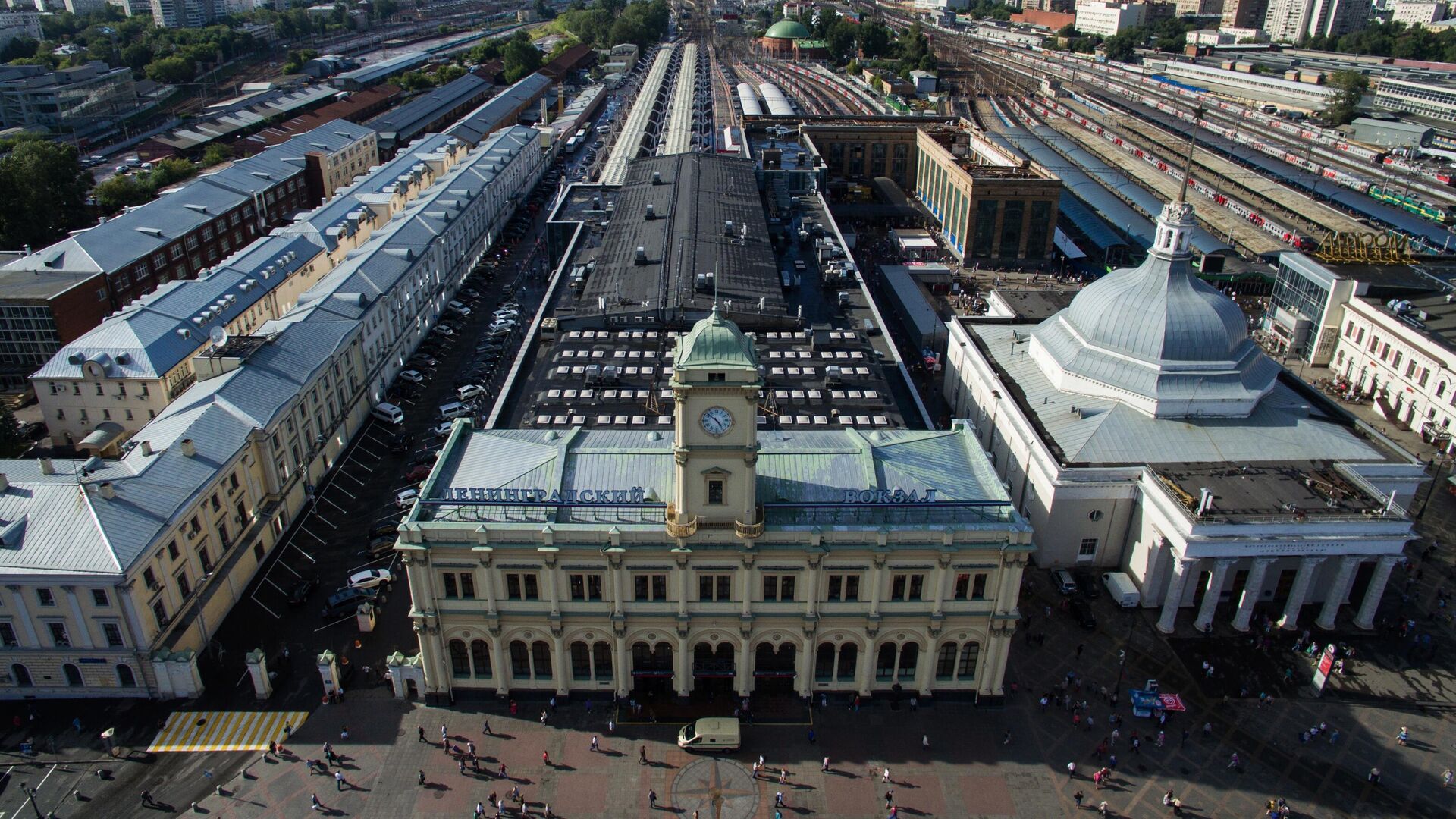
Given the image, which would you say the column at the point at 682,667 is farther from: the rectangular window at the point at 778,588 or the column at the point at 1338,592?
the column at the point at 1338,592

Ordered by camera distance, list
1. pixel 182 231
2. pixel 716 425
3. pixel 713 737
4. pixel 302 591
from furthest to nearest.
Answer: pixel 182 231 < pixel 302 591 < pixel 713 737 < pixel 716 425

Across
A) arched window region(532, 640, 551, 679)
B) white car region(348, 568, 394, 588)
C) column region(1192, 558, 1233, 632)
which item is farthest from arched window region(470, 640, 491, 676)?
column region(1192, 558, 1233, 632)

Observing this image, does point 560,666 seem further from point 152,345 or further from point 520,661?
point 152,345

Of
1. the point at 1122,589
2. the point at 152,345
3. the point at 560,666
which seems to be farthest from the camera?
the point at 152,345

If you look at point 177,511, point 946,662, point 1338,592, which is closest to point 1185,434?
point 1338,592

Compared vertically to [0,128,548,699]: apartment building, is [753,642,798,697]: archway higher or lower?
lower

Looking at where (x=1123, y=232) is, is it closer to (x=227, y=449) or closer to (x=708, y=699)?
(x=708, y=699)

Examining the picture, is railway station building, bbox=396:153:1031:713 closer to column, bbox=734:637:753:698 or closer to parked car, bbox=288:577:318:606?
column, bbox=734:637:753:698
